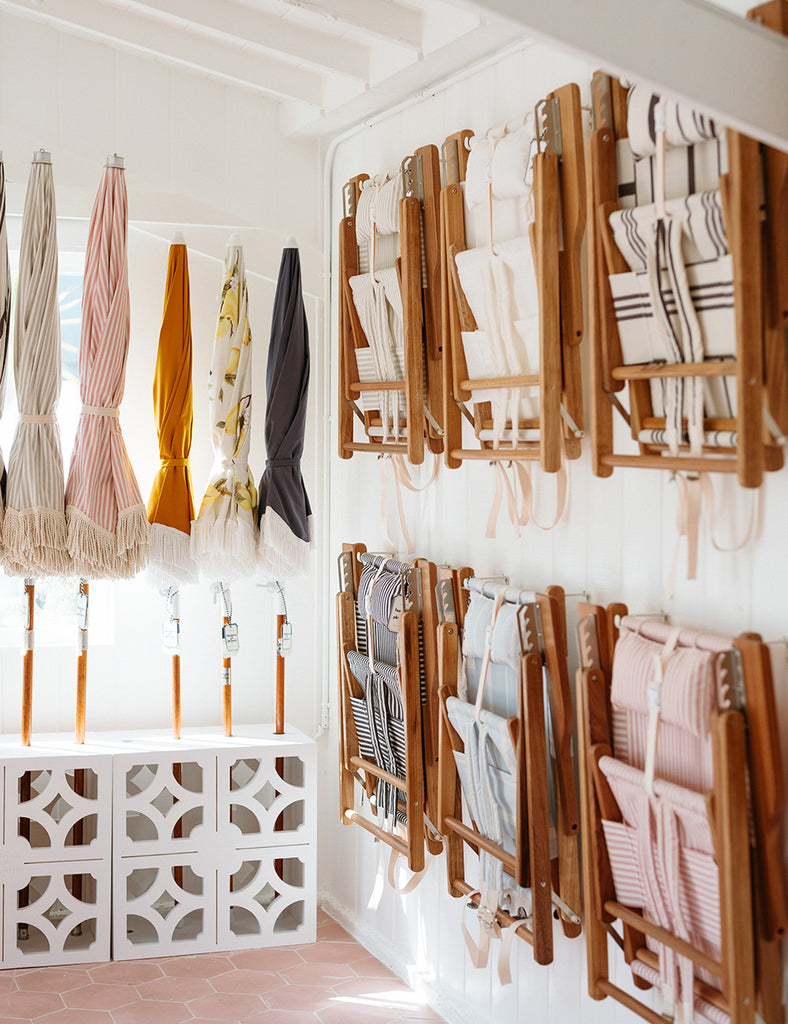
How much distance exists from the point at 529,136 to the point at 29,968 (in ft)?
8.36

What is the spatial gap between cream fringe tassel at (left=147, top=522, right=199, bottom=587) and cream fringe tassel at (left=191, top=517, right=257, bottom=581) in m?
0.03

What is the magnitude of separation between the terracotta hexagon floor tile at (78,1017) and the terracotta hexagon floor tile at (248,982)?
0.27m

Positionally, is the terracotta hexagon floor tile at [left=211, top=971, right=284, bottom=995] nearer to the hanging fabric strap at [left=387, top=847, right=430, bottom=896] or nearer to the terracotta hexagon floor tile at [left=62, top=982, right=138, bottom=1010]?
the terracotta hexagon floor tile at [left=62, top=982, right=138, bottom=1010]

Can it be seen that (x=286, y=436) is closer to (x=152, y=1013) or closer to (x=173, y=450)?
(x=173, y=450)

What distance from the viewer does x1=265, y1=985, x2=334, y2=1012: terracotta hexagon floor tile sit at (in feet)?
9.37

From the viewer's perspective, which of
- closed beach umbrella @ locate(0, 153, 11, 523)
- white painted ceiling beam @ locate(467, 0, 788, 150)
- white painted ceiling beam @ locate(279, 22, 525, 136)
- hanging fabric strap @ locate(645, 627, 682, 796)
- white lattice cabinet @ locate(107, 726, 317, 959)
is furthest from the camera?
white lattice cabinet @ locate(107, 726, 317, 959)

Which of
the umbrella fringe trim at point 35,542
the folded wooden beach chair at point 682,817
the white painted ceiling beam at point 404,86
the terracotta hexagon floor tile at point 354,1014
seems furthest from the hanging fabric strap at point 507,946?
the white painted ceiling beam at point 404,86

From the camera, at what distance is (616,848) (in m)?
1.96

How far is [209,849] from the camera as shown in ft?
10.5

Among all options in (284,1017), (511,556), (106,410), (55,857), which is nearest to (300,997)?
(284,1017)

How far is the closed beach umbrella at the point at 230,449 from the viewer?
3.16 m

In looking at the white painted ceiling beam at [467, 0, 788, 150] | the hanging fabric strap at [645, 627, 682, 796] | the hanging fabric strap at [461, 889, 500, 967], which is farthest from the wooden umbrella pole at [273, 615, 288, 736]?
the white painted ceiling beam at [467, 0, 788, 150]

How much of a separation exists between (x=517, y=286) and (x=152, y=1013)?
2.02 metres

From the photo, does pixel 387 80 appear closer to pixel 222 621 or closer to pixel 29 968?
pixel 222 621
